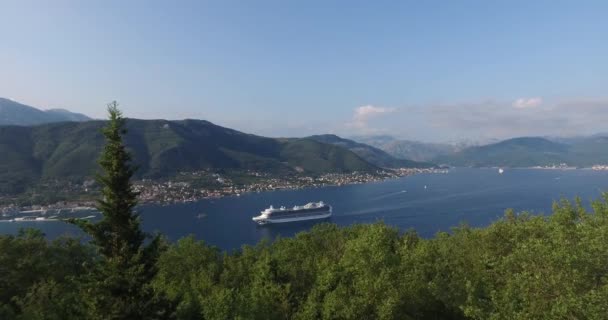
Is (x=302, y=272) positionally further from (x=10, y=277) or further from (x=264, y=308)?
(x=10, y=277)

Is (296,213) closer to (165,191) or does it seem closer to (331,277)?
(165,191)

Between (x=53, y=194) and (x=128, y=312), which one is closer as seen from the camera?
(x=128, y=312)

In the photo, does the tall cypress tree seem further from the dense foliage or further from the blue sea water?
the blue sea water

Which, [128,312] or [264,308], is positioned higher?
[128,312]

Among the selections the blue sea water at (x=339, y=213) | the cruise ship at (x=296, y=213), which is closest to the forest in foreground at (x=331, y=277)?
the blue sea water at (x=339, y=213)

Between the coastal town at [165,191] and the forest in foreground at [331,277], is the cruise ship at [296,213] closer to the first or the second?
the coastal town at [165,191]

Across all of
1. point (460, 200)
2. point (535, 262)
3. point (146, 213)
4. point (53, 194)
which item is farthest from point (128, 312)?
point (53, 194)
